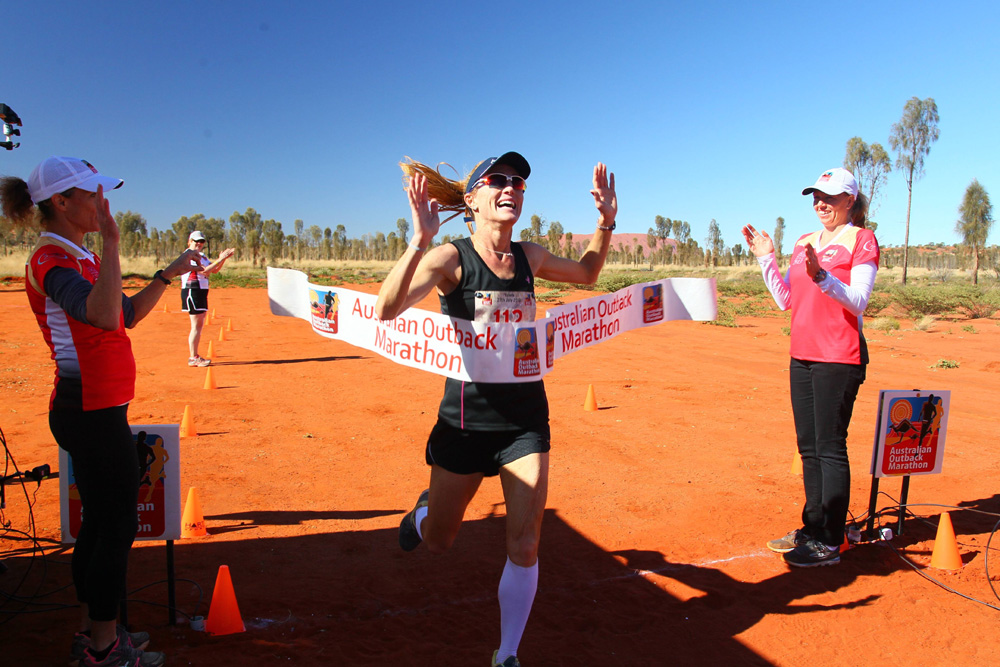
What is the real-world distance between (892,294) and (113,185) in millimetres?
33104

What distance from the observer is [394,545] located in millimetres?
4715

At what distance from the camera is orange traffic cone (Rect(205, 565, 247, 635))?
3.45 m

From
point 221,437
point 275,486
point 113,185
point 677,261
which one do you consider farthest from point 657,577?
point 677,261

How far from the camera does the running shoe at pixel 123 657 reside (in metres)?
2.88

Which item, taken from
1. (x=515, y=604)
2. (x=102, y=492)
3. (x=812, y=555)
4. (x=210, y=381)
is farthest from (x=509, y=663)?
(x=210, y=381)

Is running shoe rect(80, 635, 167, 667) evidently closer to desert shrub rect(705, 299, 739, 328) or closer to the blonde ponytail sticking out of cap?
the blonde ponytail sticking out of cap

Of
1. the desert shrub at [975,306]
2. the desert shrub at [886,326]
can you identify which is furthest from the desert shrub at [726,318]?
the desert shrub at [975,306]

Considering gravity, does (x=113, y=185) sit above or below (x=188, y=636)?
above

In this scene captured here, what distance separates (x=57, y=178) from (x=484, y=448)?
2340mm

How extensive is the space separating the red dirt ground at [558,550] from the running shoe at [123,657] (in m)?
0.19

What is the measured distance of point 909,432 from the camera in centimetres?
489

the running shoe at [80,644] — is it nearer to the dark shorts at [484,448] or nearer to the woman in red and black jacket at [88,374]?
the woman in red and black jacket at [88,374]

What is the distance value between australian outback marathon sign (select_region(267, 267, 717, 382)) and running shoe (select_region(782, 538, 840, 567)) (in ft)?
6.03

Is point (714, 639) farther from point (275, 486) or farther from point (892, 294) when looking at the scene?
point (892, 294)
